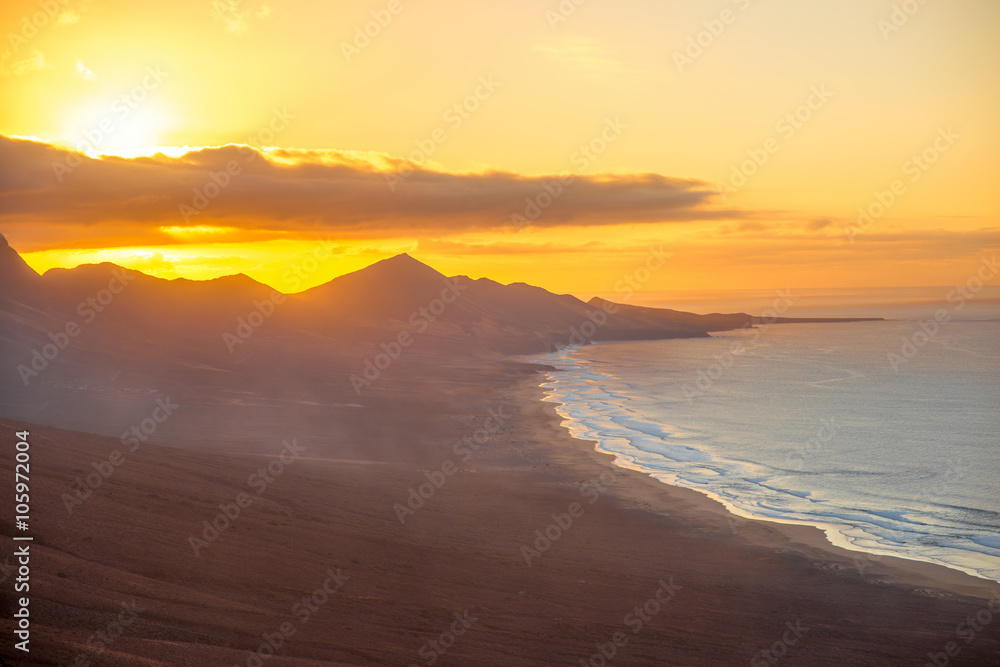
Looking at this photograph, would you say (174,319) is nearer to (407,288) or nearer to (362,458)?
(362,458)

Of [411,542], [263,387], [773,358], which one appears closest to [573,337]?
[773,358]

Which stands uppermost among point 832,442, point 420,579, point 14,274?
point 420,579

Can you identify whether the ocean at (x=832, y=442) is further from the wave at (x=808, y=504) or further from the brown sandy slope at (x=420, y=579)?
the brown sandy slope at (x=420, y=579)

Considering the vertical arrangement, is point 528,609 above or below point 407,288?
above

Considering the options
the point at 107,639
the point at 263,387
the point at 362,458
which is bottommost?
the point at 263,387

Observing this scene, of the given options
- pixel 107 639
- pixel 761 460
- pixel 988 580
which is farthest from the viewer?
pixel 761 460

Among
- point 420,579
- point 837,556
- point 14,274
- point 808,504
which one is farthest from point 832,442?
point 14,274

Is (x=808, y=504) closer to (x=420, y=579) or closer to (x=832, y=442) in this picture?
(x=832, y=442)
